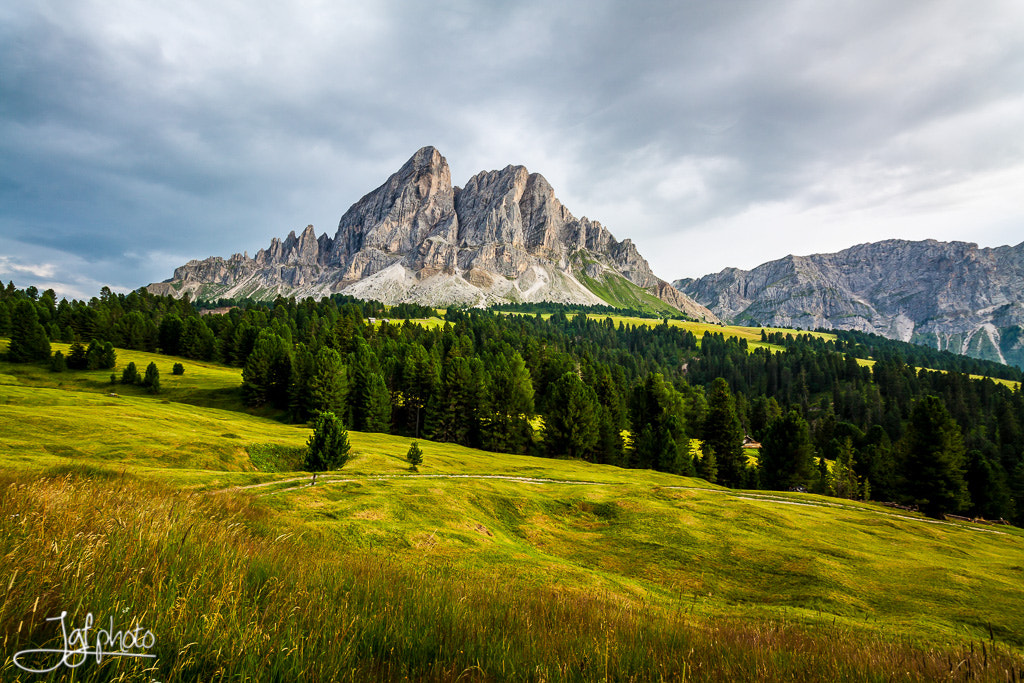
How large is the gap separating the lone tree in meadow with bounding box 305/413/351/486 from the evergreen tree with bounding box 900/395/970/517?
5461 cm

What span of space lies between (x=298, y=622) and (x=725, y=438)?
245 feet

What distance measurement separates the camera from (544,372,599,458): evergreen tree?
64.2 meters

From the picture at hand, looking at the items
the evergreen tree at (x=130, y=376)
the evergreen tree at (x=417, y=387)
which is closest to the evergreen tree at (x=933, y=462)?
the evergreen tree at (x=417, y=387)

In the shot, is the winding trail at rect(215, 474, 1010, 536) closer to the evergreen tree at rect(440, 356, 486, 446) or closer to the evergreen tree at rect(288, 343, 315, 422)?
the evergreen tree at rect(440, 356, 486, 446)

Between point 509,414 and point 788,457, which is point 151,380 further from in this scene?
point 788,457

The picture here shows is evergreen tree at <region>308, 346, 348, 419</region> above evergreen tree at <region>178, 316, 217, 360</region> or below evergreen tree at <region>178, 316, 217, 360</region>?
below

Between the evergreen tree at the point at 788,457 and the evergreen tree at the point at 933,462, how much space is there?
54.0ft

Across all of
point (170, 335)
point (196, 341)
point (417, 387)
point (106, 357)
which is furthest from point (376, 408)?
point (170, 335)

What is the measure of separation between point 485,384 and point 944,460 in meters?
56.4

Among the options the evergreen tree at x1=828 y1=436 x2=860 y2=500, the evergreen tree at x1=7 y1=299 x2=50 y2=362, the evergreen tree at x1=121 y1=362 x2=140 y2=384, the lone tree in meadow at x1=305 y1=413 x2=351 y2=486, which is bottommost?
the evergreen tree at x1=828 y1=436 x2=860 y2=500

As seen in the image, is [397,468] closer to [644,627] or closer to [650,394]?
[644,627]

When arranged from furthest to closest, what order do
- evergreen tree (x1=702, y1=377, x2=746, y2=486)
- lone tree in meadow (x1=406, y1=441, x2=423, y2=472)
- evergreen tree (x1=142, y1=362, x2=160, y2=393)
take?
evergreen tree (x1=142, y1=362, x2=160, y2=393), evergreen tree (x1=702, y1=377, x2=746, y2=486), lone tree in meadow (x1=406, y1=441, x2=423, y2=472)

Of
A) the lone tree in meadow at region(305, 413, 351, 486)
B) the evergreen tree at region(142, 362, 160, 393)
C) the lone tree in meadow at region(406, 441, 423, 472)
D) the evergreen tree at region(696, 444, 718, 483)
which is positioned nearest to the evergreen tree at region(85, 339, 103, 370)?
the evergreen tree at region(142, 362, 160, 393)

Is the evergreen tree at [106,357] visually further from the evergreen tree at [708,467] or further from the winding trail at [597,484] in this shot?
the evergreen tree at [708,467]
